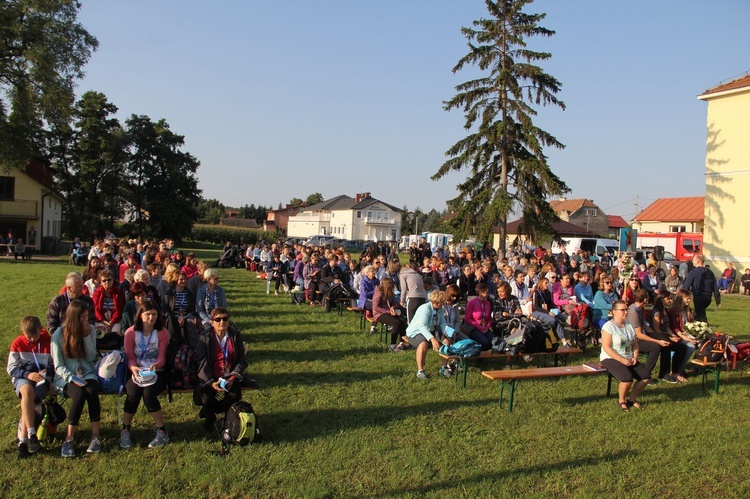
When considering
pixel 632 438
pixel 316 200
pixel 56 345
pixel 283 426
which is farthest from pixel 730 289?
pixel 316 200

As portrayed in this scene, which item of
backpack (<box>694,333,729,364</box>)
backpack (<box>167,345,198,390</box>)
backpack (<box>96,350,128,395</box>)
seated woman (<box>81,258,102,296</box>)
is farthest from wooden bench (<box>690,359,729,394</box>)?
seated woman (<box>81,258,102,296</box>)

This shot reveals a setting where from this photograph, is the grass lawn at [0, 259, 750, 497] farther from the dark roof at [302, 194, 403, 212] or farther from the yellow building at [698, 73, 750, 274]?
the dark roof at [302, 194, 403, 212]

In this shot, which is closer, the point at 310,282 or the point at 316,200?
the point at 310,282

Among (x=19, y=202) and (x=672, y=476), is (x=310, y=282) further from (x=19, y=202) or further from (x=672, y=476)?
(x=19, y=202)

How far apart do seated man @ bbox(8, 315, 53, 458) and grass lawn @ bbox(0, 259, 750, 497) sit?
174 mm

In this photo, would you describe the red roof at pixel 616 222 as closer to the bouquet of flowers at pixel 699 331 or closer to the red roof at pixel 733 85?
the red roof at pixel 733 85

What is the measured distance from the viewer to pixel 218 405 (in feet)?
18.0

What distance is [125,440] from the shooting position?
5055 millimetres

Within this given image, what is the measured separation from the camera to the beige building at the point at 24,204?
33.7 m


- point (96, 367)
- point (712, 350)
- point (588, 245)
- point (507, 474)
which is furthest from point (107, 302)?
point (588, 245)

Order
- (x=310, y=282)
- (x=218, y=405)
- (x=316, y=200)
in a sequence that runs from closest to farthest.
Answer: (x=218, y=405) → (x=310, y=282) → (x=316, y=200)

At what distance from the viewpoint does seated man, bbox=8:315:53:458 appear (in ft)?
15.9

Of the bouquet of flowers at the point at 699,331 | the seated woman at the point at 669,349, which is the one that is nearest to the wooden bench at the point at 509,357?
the seated woman at the point at 669,349

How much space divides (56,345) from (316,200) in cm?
12259
